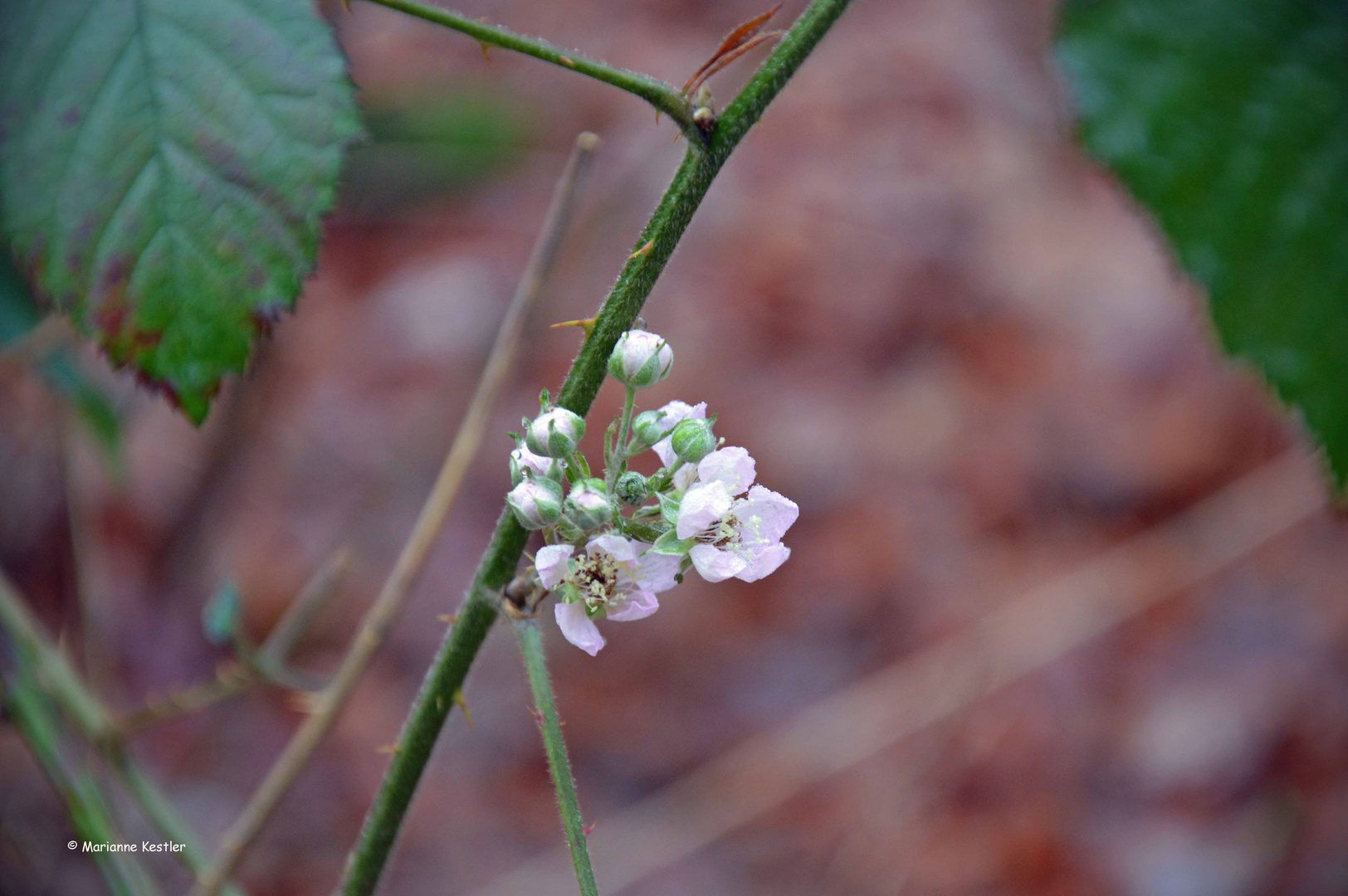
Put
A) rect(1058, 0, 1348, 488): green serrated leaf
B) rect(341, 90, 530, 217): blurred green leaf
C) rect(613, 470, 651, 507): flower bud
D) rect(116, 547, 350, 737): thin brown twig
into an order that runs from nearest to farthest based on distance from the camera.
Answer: rect(613, 470, 651, 507): flower bud, rect(1058, 0, 1348, 488): green serrated leaf, rect(116, 547, 350, 737): thin brown twig, rect(341, 90, 530, 217): blurred green leaf

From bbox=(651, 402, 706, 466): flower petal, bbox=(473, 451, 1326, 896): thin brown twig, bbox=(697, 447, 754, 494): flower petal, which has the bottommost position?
bbox=(473, 451, 1326, 896): thin brown twig

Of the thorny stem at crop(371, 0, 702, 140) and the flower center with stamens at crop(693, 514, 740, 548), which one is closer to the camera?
the thorny stem at crop(371, 0, 702, 140)

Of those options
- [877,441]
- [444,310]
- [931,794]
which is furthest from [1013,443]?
[444,310]

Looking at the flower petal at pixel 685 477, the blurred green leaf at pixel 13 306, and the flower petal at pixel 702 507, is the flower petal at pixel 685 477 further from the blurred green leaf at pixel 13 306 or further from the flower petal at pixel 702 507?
the blurred green leaf at pixel 13 306

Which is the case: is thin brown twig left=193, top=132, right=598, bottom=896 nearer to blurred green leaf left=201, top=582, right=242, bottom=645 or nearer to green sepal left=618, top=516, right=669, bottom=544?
blurred green leaf left=201, top=582, right=242, bottom=645

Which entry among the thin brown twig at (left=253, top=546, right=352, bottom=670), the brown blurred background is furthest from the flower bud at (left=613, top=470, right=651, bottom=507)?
the brown blurred background

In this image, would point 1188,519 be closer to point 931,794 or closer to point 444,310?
point 931,794

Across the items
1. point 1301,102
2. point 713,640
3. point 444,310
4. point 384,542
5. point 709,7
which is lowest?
point 713,640

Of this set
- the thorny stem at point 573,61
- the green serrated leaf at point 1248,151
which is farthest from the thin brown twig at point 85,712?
the green serrated leaf at point 1248,151
